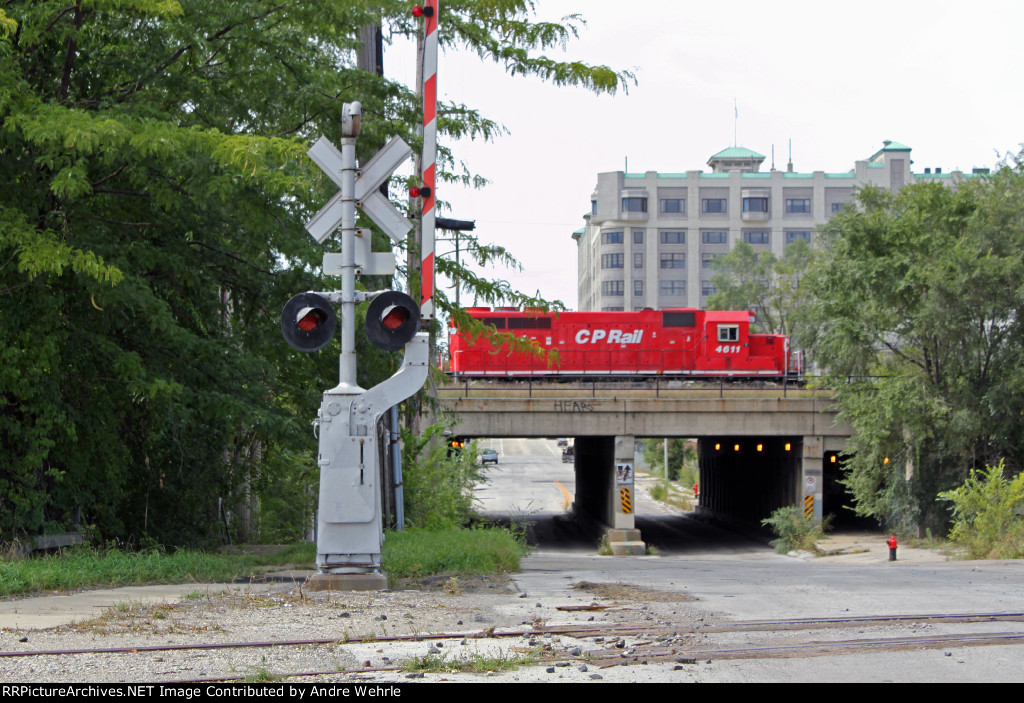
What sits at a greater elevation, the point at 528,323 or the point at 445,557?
the point at 528,323

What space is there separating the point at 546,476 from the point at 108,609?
8135 cm

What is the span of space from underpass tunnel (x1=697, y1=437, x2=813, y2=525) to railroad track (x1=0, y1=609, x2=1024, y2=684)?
31.9m

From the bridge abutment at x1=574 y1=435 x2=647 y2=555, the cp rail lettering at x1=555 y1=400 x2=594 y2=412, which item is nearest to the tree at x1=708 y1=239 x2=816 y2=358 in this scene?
the bridge abutment at x1=574 y1=435 x2=647 y2=555

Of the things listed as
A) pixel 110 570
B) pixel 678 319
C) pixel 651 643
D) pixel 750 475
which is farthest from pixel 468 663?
pixel 750 475

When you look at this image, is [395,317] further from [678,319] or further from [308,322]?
[678,319]

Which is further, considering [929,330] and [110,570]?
[929,330]

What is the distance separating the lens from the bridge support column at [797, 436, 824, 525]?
37.9 m

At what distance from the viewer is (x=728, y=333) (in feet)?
153

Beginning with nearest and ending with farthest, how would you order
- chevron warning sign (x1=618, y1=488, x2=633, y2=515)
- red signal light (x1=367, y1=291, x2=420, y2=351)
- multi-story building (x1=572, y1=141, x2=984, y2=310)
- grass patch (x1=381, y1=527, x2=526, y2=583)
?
red signal light (x1=367, y1=291, x2=420, y2=351) → grass patch (x1=381, y1=527, x2=526, y2=583) → chevron warning sign (x1=618, y1=488, x2=633, y2=515) → multi-story building (x1=572, y1=141, x2=984, y2=310)

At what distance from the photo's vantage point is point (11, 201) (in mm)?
11969

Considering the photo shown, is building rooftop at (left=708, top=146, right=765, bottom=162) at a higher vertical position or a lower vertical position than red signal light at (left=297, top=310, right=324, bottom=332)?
higher

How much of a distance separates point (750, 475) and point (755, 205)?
6968 centimetres

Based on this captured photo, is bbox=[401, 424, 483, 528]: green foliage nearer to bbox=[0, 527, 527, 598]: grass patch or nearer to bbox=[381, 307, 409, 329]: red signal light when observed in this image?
bbox=[0, 527, 527, 598]: grass patch

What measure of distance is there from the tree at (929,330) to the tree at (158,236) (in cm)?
1849
